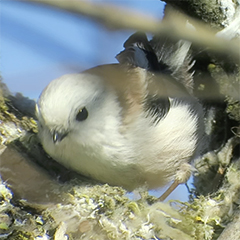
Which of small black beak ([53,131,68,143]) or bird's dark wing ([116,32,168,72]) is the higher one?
bird's dark wing ([116,32,168,72])

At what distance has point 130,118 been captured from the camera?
2.34 m

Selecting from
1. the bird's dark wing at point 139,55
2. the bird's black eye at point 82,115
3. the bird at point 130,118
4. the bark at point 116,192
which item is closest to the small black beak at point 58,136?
the bird at point 130,118

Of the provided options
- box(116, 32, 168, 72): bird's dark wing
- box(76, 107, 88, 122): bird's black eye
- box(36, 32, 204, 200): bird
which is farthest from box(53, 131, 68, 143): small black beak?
box(116, 32, 168, 72): bird's dark wing

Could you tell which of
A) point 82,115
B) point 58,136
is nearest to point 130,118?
point 82,115

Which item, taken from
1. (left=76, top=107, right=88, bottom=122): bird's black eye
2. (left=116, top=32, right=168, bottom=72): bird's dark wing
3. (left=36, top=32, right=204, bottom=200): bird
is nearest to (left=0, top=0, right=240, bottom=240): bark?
(left=36, top=32, right=204, bottom=200): bird

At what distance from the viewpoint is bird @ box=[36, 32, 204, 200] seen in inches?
88.2

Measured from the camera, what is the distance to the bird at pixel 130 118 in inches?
88.2

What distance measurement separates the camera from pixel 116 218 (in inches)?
86.1

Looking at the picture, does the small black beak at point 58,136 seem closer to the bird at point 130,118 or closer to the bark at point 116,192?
the bird at point 130,118

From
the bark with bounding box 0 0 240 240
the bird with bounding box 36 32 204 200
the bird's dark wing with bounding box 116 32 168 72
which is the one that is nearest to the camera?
the bark with bounding box 0 0 240 240

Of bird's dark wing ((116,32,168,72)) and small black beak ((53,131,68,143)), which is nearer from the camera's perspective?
small black beak ((53,131,68,143))

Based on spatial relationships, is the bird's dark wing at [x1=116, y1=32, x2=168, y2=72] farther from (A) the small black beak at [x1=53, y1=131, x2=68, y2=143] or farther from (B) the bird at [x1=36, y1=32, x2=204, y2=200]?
(A) the small black beak at [x1=53, y1=131, x2=68, y2=143]

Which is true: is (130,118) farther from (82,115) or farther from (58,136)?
(58,136)

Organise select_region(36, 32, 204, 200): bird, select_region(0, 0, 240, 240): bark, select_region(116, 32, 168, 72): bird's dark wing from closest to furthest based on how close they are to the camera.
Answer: select_region(0, 0, 240, 240): bark
select_region(36, 32, 204, 200): bird
select_region(116, 32, 168, 72): bird's dark wing
